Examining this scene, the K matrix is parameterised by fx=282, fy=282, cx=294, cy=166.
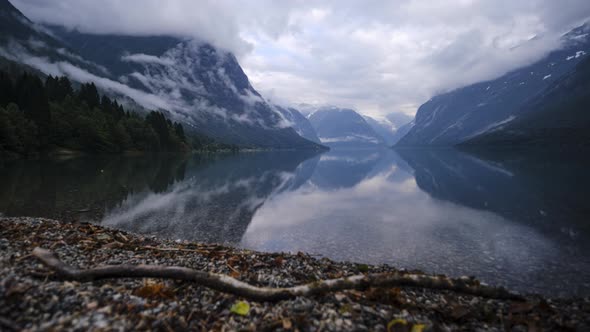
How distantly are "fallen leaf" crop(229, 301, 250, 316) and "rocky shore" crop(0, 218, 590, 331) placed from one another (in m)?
0.03

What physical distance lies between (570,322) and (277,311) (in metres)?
11.1

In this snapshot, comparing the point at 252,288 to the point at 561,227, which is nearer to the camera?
the point at 252,288

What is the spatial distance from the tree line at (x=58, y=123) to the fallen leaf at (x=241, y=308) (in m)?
96.0

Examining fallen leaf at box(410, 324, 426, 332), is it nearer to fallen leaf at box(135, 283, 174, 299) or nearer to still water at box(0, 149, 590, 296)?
fallen leaf at box(135, 283, 174, 299)

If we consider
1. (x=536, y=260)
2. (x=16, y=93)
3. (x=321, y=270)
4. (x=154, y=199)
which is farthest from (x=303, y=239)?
(x=16, y=93)

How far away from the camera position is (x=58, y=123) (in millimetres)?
99312

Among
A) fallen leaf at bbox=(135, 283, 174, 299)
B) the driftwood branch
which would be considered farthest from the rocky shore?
the driftwood branch

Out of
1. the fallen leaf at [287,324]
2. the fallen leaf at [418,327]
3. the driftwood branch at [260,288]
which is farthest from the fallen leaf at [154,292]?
the fallen leaf at [418,327]

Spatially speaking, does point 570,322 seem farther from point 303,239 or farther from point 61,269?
point 61,269

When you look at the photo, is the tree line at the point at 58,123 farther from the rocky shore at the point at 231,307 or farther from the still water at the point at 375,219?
the rocky shore at the point at 231,307

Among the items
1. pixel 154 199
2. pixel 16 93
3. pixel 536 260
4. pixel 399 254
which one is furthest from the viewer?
pixel 16 93

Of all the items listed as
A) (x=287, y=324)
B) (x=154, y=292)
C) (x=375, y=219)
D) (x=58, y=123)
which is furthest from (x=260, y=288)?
(x=58, y=123)

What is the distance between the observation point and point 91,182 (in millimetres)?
48719

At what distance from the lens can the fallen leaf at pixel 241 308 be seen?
984 cm
